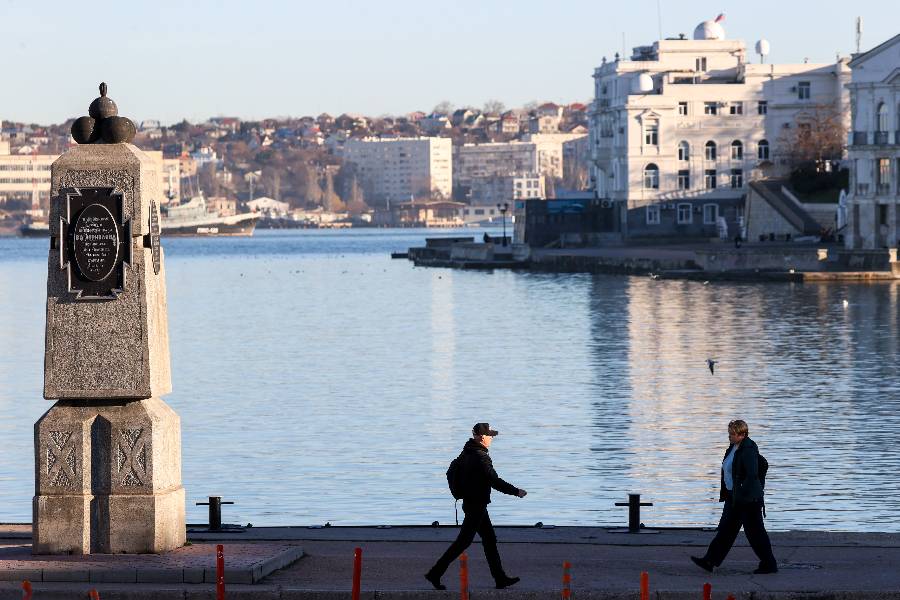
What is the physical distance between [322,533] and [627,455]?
49.3 ft

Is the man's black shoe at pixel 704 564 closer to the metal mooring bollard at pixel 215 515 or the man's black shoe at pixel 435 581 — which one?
the man's black shoe at pixel 435 581

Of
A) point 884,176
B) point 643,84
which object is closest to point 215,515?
point 884,176

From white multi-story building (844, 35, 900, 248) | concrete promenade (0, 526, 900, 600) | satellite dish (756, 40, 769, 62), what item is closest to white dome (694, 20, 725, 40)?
satellite dish (756, 40, 769, 62)

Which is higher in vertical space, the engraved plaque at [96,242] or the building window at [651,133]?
the building window at [651,133]

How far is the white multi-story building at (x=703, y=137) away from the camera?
445 feet

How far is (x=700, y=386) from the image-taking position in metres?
48.5

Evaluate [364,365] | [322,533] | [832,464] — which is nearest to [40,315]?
[364,365]

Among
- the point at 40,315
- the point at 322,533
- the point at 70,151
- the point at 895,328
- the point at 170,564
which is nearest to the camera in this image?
the point at 170,564

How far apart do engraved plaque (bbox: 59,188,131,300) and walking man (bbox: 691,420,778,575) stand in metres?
5.78

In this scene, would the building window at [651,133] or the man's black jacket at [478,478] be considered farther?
the building window at [651,133]

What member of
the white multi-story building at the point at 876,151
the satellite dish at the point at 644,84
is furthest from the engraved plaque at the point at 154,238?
the satellite dish at the point at 644,84

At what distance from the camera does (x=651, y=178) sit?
13525 centimetres

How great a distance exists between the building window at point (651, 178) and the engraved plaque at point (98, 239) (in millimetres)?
118828

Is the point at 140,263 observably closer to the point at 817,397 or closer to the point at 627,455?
the point at 627,455
